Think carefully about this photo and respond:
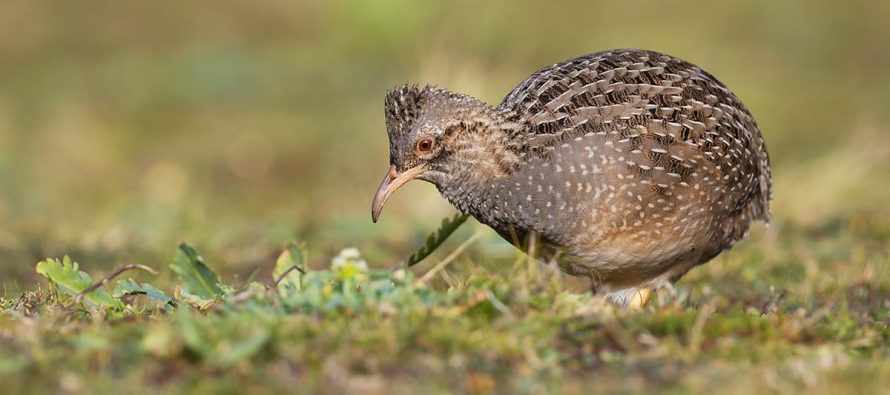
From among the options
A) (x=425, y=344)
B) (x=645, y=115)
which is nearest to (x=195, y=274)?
(x=425, y=344)

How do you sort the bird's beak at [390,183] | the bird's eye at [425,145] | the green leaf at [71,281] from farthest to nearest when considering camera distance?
the bird's beak at [390,183] → the bird's eye at [425,145] → the green leaf at [71,281]

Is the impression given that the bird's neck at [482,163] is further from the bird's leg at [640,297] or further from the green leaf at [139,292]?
the green leaf at [139,292]

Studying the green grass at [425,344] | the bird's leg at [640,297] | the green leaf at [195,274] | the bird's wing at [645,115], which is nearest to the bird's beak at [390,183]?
the bird's wing at [645,115]

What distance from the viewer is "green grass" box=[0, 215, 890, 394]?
184 inches

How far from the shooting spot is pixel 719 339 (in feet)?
17.0

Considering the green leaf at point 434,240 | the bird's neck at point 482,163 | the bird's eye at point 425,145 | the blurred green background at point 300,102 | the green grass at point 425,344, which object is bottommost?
the green grass at point 425,344

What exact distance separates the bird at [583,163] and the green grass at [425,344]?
1.18 meters

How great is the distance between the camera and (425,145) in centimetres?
702

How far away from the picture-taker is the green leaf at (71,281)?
6.01 m

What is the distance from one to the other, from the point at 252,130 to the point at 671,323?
12.6 meters

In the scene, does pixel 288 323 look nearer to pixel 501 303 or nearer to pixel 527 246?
pixel 501 303

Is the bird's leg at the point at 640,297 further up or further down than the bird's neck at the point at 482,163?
further down

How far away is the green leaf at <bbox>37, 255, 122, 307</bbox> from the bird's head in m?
1.65

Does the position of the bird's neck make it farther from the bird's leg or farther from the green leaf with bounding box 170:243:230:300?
the green leaf with bounding box 170:243:230:300
